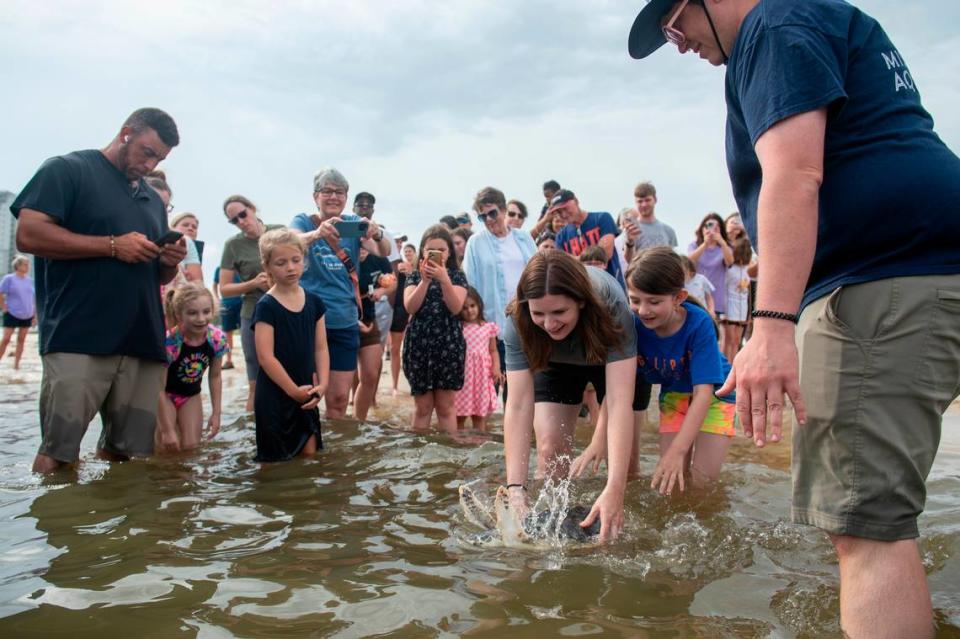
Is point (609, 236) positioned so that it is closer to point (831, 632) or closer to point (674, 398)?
point (674, 398)

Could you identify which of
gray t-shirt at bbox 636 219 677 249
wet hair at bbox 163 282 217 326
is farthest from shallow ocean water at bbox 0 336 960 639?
gray t-shirt at bbox 636 219 677 249

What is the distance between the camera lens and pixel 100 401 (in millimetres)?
4176

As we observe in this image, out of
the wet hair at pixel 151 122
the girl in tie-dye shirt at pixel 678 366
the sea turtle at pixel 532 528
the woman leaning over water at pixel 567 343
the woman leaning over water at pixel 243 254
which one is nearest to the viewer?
the sea turtle at pixel 532 528

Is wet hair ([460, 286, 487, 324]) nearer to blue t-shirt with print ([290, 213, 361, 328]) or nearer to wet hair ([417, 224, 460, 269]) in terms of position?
wet hair ([417, 224, 460, 269])

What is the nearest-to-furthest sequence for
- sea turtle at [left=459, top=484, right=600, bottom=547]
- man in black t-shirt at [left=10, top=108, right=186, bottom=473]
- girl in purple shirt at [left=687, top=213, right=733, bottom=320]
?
sea turtle at [left=459, top=484, right=600, bottom=547]
man in black t-shirt at [left=10, top=108, right=186, bottom=473]
girl in purple shirt at [left=687, top=213, right=733, bottom=320]

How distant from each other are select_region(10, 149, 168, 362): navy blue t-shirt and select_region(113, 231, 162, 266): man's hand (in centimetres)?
9

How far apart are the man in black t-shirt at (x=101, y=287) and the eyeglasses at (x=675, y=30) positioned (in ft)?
10.5

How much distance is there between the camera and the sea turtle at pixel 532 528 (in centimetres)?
296

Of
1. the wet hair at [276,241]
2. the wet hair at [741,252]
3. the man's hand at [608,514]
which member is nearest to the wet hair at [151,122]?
the wet hair at [276,241]

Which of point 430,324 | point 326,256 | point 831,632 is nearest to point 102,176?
point 326,256

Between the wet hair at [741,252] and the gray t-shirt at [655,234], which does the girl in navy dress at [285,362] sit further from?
the wet hair at [741,252]

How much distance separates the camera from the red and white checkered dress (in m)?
6.42

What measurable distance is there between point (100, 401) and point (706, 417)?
11.4 feet

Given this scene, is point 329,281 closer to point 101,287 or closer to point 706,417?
point 101,287
